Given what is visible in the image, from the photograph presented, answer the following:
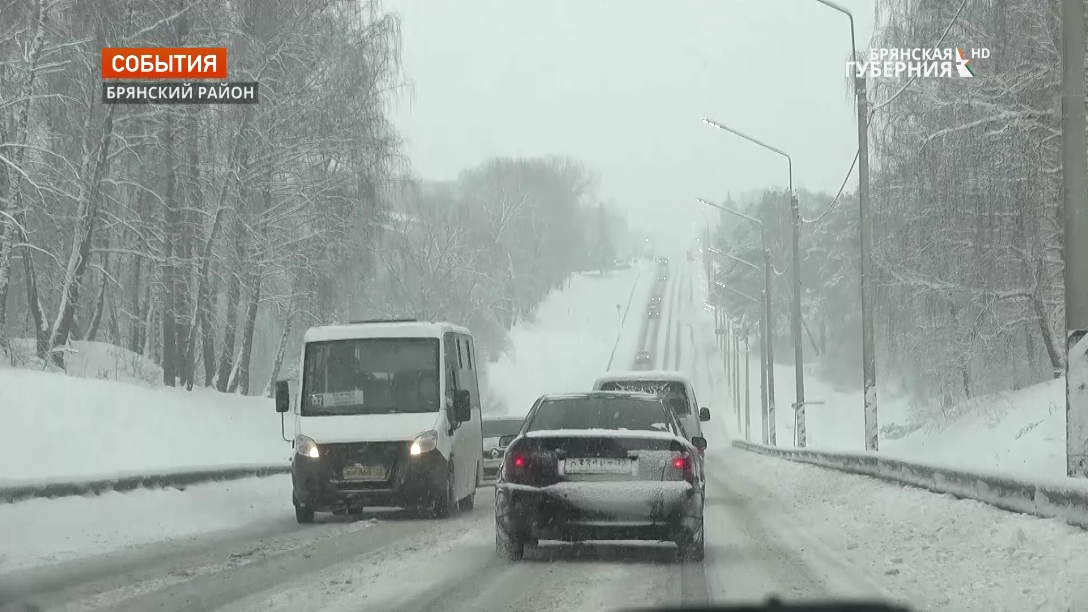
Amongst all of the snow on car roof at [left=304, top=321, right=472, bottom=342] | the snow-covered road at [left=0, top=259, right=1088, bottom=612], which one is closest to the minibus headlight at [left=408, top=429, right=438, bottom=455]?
the snow-covered road at [left=0, top=259, right=1088, bottom=612]

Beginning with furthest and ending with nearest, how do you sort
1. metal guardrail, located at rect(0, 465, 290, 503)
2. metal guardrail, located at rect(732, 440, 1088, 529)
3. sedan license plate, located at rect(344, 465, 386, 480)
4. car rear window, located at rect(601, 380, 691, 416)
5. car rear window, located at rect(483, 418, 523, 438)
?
car rear window, located at rect(483, 418, 523, 438) < car rear window, located at rect(601, 380, 691, 416) < sedan license plate, located at rect(344, 465, 386, 480) < metal guardrail, located at rect(0, 465, 290, 503) < metal guardrail, located at rect(732, 440, 1088, 529)

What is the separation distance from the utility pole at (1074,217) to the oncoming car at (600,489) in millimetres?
3402

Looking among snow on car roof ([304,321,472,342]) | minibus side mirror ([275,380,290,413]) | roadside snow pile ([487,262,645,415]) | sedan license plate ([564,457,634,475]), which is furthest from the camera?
roadside snow pile ([487,262,645,415])

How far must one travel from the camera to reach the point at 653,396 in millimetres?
13766

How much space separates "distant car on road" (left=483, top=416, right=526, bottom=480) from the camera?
31.2 meters

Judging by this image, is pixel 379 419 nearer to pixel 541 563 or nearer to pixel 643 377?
pixel 541 563

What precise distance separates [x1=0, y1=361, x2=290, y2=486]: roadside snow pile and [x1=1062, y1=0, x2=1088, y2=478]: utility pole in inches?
421

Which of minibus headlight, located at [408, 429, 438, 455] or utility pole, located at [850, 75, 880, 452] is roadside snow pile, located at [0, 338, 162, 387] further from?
utility pole, located at [850, 75, 880, 452]

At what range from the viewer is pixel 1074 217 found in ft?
43.3

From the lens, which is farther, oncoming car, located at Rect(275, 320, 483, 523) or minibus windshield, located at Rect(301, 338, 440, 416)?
minibus windshield, located at Rect(301, 338, 440, 416)

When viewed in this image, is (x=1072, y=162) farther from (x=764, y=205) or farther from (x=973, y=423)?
(x=764, y=205)

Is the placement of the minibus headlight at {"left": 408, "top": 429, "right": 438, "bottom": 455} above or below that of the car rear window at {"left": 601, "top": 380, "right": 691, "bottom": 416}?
below

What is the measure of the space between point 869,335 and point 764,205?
363 ft

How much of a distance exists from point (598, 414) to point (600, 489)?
50.3 inches
